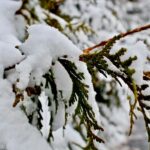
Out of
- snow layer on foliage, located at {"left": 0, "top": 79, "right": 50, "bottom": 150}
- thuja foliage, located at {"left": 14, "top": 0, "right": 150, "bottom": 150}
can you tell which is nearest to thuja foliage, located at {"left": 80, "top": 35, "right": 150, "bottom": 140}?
thuja foliage, located at {"left": 14, "top": 0, "right": 150, "bottom": 150}

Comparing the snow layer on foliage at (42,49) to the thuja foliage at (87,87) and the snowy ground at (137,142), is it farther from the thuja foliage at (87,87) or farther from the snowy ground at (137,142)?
the snowy ground at (137,142)

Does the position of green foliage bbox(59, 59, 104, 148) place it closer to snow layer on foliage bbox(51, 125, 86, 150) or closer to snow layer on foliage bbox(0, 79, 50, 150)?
snow layer on foliage bbox(0, 79, 50, 150)

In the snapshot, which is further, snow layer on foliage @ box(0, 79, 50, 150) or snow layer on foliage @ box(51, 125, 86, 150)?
snow layer on foliage @ box(51, 125, 86, 150)

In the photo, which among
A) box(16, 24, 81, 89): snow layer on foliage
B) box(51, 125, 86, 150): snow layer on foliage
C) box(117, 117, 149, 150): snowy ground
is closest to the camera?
box(16, 24, 81, 89): snow layer on foliage

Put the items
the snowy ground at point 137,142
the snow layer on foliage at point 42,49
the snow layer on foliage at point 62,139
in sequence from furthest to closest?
the snowy ground at point 137,142, the snow layer on foliage at point 62,139, the snow layer on foliage at point 42,49

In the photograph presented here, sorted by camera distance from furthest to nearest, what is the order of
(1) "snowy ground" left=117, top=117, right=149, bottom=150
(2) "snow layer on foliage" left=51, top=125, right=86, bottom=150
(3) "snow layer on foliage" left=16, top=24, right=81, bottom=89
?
(1) "snowy ground" left=117, top=117, right=149, bottom=150
(2) "snow layer on foliage" left=51, top=125, right=86, bottom=150
(3) "snow layer on foliage" left=16, top=24, right=81, bottom=89

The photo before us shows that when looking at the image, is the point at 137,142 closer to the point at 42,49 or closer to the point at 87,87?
the point at 87,87

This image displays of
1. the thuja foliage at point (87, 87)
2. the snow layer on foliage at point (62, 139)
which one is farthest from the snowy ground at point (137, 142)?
the thuja foliage at point (87, 87)

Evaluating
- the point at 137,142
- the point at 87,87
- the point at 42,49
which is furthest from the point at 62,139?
the point at 137,142

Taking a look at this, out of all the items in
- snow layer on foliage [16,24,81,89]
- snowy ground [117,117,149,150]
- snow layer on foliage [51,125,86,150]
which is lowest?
snowy ground [117,117,149,150]

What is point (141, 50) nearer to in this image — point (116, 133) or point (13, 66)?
point (13, 66)

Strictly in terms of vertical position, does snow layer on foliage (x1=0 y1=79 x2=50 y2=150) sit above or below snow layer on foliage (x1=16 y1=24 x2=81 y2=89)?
below
